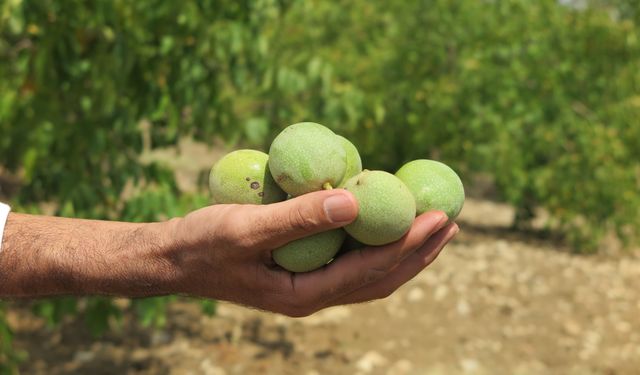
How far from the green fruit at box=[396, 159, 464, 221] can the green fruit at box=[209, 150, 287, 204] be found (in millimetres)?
367

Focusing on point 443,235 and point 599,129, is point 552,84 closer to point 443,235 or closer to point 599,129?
point 599,129

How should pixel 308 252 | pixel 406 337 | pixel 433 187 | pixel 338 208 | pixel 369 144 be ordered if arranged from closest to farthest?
pixel 338 208 < pixel 308 252 < pixel 433 187 < pixel 406 337 < pixel 369 144

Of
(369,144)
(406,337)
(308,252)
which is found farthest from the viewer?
(369,144)

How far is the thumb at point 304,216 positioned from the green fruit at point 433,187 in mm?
295

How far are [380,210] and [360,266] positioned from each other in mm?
175

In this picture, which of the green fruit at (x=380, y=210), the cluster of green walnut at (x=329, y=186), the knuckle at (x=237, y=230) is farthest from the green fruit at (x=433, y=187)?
the knuckle at (x=237, y=230)

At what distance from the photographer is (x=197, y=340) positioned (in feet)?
16.6

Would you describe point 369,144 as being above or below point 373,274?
below

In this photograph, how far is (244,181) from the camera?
187 centimetres

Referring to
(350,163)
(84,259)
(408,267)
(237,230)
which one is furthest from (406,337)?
(237,230)

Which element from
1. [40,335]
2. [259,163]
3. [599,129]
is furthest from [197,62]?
[599,129]

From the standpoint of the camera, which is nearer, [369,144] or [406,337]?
[406,337]

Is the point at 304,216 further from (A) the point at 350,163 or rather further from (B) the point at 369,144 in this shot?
(B) the point at 369,144

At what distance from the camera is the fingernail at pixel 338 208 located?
1.58 meters
